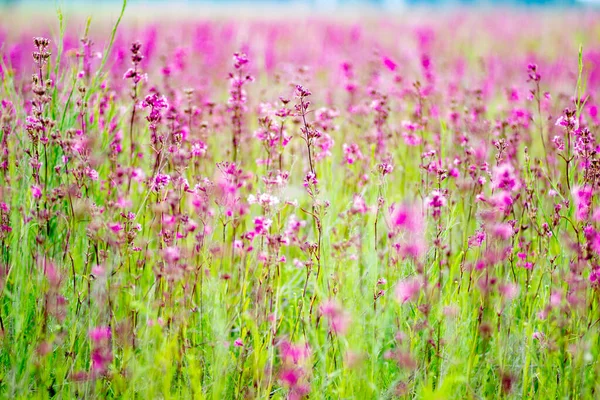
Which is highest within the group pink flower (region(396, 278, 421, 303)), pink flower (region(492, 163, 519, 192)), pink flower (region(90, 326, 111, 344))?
pink flower (region(492, 163, 519, 192))

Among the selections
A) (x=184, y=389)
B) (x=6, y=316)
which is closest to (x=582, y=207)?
(x=184, y=389)

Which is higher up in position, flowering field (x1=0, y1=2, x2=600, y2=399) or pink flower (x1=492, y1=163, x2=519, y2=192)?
pink flower (x1=492, y1=163, x2=519, y2=192)

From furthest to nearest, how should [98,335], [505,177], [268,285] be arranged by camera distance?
[268,285] < [505,177] < [98,335]

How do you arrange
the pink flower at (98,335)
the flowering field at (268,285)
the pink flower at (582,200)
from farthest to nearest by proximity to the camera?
1. the pink flower at (582,200)
2. the flowering field at (268,285)
3. the pink flower at (98,335)

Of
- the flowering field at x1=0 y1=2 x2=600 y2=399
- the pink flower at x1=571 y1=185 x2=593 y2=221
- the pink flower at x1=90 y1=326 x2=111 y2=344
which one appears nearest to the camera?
the pink flower at x1=90 y1=326 x2=111 y2=344

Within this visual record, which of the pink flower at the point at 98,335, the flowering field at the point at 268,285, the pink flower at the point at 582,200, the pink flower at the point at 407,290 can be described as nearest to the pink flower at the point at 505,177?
the flowering field at the point at 268,285

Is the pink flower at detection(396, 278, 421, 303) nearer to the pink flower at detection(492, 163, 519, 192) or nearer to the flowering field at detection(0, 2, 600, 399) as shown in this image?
the flowering field at detection(0, 2, 600, 399)

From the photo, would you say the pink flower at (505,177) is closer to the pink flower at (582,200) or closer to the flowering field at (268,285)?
the flowering field at (268,285)

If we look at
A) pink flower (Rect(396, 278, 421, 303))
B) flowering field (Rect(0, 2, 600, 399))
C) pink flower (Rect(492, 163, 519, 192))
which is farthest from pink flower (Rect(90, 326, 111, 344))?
pink flower (Rect(492, 163, 519, 192))

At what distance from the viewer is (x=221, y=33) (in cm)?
1020

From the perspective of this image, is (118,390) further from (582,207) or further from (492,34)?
(492,34)

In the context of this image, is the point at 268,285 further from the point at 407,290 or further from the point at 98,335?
the point at 98,335

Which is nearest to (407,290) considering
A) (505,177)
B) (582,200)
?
(505,177)

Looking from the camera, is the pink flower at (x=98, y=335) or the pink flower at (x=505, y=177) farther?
the pink flower at (x=505, y=177)
